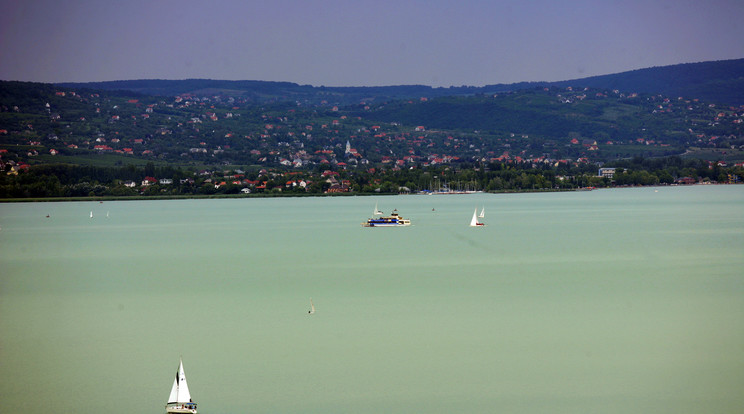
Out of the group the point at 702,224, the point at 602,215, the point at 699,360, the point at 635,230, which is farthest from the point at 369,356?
the point at 602,215

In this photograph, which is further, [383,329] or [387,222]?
[387,222]

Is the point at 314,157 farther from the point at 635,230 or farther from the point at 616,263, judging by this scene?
the point at 616,263

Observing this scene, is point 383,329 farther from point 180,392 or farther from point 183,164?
point 183,164

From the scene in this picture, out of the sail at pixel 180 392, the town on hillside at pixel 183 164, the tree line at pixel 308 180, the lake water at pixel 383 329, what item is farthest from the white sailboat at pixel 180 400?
the town on hillside at pixel 183 164

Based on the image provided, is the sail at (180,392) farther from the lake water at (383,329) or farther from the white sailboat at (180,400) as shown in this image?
the lake water at (383,329)

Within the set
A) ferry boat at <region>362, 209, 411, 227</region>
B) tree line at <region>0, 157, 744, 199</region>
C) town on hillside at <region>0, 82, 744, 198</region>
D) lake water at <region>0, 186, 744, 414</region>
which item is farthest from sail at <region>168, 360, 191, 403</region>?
town on hillside at <region>0, 82, 744, 198</region>

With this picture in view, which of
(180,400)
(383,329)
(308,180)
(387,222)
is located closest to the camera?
(180,400)

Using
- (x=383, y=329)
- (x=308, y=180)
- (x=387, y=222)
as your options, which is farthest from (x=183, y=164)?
(x=383, y=329)

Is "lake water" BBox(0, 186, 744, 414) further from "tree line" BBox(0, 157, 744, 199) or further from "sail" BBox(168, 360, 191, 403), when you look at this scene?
"tree line" BBox(0, 157, 744, 199)
